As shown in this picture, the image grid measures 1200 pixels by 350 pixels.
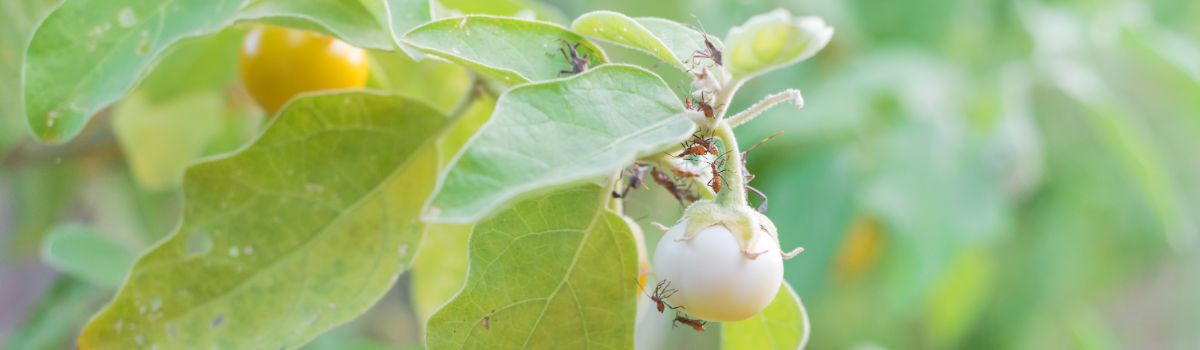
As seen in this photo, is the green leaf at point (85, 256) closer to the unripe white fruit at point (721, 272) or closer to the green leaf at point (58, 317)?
the green leaf at point (58, 317)

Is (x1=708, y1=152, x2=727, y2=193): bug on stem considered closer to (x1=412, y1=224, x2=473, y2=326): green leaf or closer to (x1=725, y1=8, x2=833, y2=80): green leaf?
(x1=725, y1=8, x2=833, y2=80): green leaf

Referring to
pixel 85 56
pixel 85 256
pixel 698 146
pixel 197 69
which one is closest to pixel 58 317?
pixel 85 256

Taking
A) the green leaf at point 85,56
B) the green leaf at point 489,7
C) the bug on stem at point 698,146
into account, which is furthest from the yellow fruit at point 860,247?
the green leaf at point 85,56

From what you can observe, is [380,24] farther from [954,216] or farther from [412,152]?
[954,216]

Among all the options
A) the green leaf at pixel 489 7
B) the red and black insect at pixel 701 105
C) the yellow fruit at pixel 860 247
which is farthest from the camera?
the yellow fruit at pixel 860 247

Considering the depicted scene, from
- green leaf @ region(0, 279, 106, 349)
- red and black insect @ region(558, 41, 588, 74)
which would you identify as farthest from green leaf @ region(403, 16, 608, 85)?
green leaf @ region(0, 279, 106, 349)
